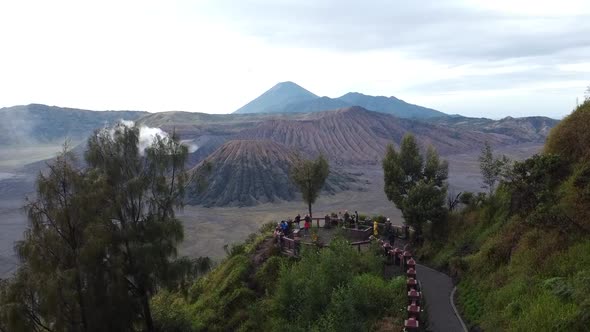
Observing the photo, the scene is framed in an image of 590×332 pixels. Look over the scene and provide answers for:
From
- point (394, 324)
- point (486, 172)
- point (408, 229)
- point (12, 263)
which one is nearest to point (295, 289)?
point (394, 324)

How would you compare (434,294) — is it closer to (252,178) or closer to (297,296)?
(297,296)

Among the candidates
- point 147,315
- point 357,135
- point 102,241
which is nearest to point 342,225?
point 147,315

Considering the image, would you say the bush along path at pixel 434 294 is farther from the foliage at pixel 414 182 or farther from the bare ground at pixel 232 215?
the bare ground at pixel 232 215

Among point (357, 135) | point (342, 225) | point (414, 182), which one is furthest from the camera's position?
point (357, 135)

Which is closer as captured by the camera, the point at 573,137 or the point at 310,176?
the point at 573,137

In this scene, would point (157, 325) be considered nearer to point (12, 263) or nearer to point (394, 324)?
point (394, 324)

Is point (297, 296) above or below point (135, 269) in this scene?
below

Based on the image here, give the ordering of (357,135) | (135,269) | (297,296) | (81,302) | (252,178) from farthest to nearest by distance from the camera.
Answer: (357,135) → (252,178) → (135,269) → (297,296) → (81,302)

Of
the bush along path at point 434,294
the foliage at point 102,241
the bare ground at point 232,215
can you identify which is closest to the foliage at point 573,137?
the bush along path at point 434,294
